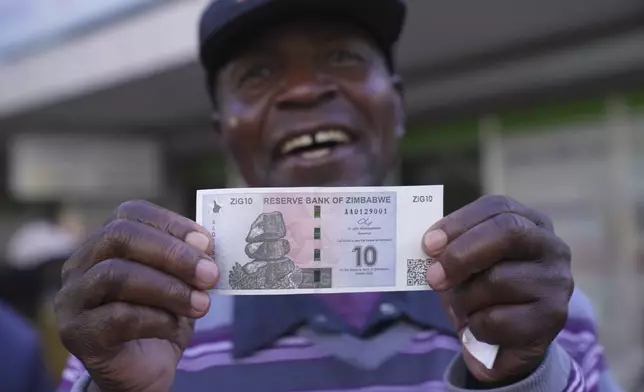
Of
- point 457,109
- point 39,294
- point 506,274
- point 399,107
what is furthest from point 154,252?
point 457,109

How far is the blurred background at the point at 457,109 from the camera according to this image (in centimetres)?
502

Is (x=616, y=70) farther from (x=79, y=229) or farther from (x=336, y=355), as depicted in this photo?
(x=79, y=229)

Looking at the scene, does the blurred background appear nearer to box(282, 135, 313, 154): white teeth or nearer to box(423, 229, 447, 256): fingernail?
box(282, 135, 313, 154): white teeth

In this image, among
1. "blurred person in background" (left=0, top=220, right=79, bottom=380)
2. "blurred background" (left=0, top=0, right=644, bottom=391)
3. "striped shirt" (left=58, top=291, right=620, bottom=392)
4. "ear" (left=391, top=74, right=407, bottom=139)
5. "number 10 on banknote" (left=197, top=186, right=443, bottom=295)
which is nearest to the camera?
"number 10 on banknote" (left=197, top=186, right=443, bottom=295)

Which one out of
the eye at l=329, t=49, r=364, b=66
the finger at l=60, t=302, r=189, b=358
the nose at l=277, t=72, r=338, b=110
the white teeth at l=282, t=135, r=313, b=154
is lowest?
the finger at l=60, t=302, r=189, b=358

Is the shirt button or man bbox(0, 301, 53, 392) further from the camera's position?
man bbox(0, 301, 53, 392)

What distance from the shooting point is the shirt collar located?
138 centimetres

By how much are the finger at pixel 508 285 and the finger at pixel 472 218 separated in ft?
0.24

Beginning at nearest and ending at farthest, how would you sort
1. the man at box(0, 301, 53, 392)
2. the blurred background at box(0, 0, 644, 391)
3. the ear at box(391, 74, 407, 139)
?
1. the ear at box(391, 74, 407, 139)
2. the man at box(0, 301, 53, 392)
3. the blurred background at box(0, 0, 644, 391)

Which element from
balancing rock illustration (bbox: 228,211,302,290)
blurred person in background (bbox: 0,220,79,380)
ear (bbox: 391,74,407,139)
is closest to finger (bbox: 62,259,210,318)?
balancing rock illustration (bbox: 228,211,302,290)

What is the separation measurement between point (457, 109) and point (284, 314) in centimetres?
537

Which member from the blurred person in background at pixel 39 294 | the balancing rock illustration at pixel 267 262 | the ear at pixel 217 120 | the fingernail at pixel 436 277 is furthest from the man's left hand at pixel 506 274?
the blurred person in background at pixel 39 294

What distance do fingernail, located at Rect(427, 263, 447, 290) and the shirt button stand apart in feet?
1.07

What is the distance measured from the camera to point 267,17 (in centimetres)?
147
